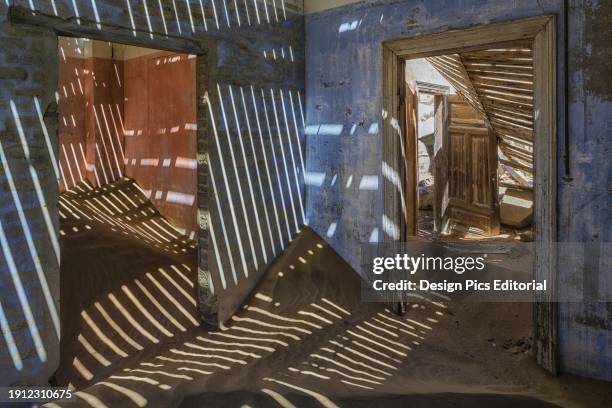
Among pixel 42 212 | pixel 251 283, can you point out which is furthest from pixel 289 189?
pixel 42 212

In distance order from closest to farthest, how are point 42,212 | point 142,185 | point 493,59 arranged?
point 42,212 → point 493,59 → point 142,185

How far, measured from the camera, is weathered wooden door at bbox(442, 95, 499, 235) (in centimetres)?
842

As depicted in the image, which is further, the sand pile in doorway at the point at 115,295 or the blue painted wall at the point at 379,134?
the sand pile in doorway at the point at 115,295

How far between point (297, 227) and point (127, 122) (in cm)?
397

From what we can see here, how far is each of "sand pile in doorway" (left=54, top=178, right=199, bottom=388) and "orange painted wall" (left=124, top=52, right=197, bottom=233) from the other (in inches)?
33.8

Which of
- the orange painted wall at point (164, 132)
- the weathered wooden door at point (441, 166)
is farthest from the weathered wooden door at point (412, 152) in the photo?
the orange painted wall at point (164, 132)

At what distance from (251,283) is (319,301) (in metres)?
0.70

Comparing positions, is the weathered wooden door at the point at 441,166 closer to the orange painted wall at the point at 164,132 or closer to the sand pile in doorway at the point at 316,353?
the sand pile in doorway at the point at 316,353

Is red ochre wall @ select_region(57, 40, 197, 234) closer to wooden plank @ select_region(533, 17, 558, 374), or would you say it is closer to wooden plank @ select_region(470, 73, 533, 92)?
wooden plank @ select_region(470, 73, 533, 92)

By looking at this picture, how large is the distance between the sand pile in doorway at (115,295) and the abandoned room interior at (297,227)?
0.07 ft

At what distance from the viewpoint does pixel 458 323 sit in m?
4.50

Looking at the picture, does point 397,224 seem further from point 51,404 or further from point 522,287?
point 51,404

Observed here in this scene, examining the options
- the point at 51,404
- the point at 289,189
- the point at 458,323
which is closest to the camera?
the point at 51,404

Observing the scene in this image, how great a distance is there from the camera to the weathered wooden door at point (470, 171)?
842 cm
